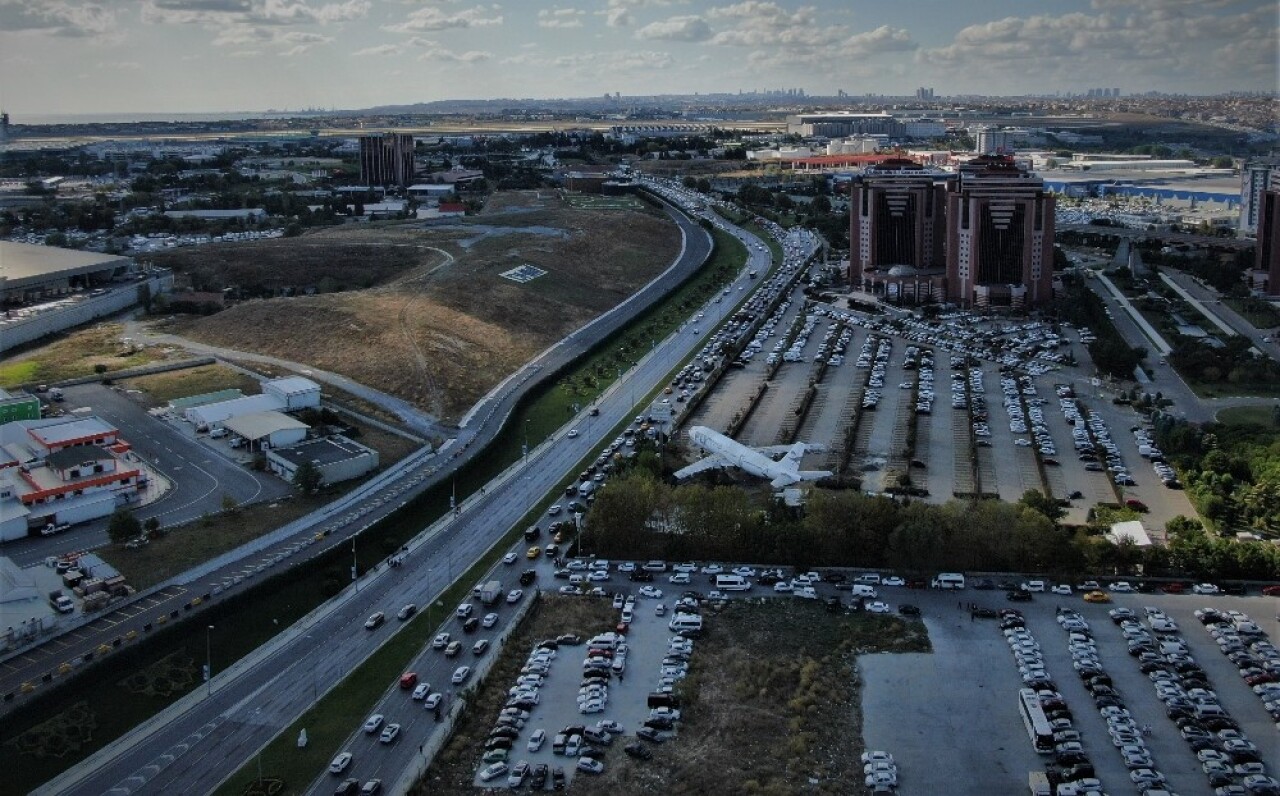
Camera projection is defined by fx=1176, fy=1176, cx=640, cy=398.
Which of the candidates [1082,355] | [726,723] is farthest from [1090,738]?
[1082,355]

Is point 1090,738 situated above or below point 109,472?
below

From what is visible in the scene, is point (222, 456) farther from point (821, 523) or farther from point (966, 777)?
point (966, 777)

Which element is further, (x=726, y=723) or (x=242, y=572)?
(x=242, y=572)

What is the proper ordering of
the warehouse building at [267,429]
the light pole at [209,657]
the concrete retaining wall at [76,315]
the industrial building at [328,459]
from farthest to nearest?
the concrete retaining wall at [76,315] < the warehouse building at [267,429] < the industrial building at [328,459] < the light pole at [209,657]

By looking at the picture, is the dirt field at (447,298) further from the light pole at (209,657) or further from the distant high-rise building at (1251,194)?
the distant high-rise building at (1251,194)

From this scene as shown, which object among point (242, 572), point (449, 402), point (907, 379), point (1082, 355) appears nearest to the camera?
point (242, 572)

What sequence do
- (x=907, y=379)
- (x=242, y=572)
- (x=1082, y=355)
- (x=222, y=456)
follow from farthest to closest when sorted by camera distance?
(x=1082, y=355) < (x=907, y=379) < (x=222, y=456) < (x=242, y=572)

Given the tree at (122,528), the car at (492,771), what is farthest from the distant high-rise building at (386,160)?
the car at (492,771)
